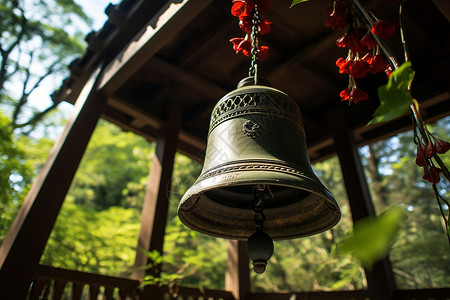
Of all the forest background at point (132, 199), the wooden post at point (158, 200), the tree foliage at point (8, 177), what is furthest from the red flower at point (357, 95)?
the forest background at point (132, 199)

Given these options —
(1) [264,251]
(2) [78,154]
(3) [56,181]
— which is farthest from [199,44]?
(1) [264,251]

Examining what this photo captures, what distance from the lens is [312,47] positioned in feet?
6.93

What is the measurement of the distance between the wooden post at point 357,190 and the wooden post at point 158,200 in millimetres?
1448

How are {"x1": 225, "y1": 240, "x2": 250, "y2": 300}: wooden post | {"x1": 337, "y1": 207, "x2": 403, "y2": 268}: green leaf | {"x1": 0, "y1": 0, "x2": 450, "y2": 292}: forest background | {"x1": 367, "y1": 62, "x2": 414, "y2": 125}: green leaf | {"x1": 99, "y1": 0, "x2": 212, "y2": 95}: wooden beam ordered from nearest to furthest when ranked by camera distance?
{"x1": 337, "y1": 207, "x2": 403, "y2": 268}: green leaf → {"x1": 367, "y1": 62, "x2": 414, "y2": 125}: green leaf → {"x1": 99, "y1": 0, "x2": 212, "y2": 95}: wooden beam → {"x1": 225, "y1": 240, "x2": 250, "y2": 300}: wooden post → {"x1": 0, "y1": 0, "x2": 450, "y2": 292}: forest background

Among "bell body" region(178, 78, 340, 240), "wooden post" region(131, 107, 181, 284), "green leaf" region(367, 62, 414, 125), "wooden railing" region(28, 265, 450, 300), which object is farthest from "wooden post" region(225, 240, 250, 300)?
"green leaf" region(367, 62, 414, 125)

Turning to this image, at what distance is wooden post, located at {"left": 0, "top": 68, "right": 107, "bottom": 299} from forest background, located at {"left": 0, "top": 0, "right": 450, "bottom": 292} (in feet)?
10.6

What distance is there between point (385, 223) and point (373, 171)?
889 centimetres

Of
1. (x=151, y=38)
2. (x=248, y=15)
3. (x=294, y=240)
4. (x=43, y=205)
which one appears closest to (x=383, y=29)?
(x=248, y=15)

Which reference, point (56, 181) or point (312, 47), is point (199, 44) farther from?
point (56, 181)

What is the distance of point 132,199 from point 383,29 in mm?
8704

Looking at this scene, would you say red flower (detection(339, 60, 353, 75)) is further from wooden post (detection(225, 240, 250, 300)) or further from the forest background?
the forest background

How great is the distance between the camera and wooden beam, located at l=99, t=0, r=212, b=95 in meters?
1.64

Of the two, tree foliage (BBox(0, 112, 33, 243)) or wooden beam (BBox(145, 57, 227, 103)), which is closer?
wooden beam (BBox(145, 57, 227, 103))

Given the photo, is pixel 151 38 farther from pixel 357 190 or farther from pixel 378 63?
pixel 357 190
